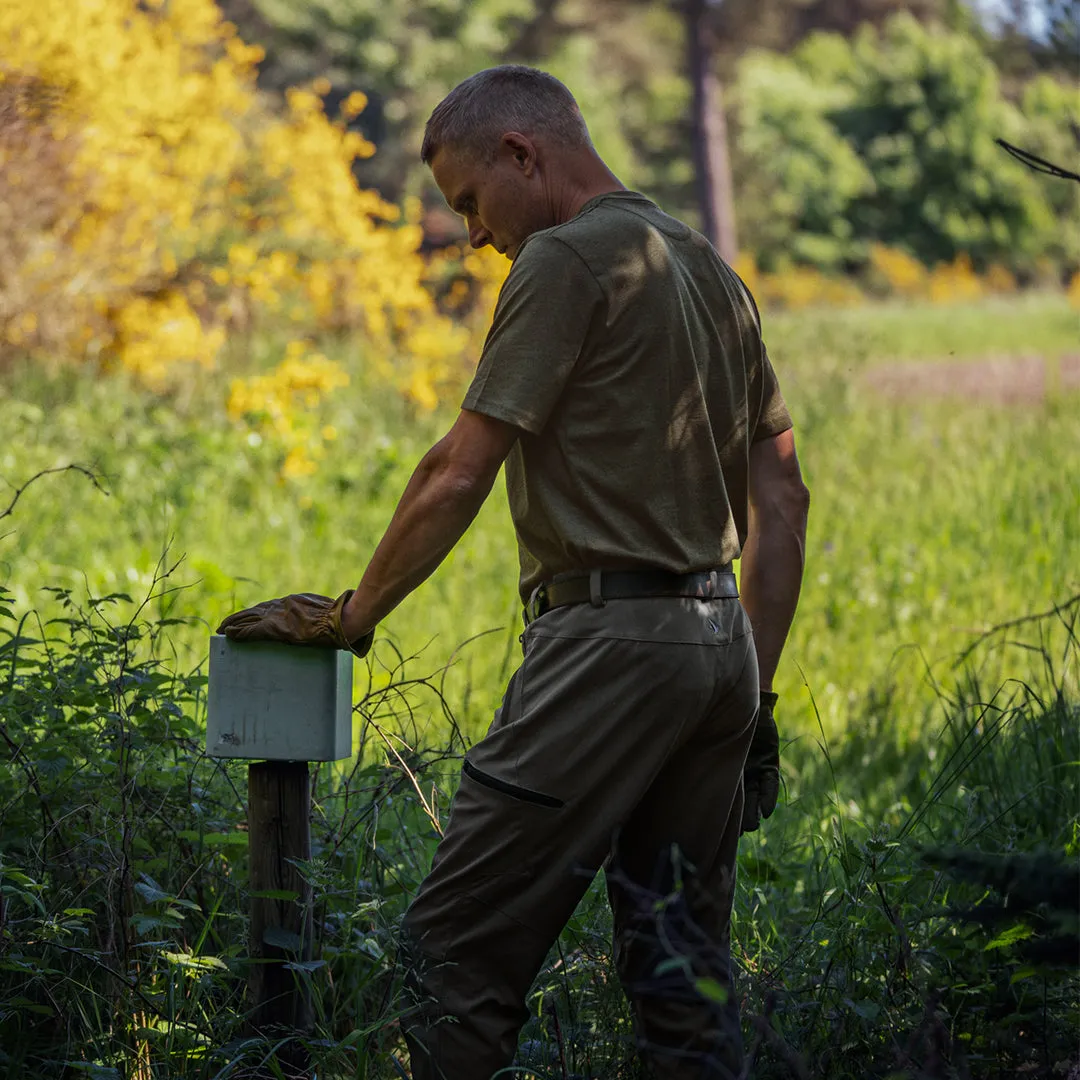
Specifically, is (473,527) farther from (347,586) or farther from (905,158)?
(905,158)

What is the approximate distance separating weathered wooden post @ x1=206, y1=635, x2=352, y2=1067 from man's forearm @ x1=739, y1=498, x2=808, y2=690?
0.83 meters

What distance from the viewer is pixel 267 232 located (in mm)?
12031

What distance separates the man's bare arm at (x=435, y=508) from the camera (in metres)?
2.36

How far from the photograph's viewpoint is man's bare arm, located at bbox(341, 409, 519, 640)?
7.73ft

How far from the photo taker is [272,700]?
2539 millimetres

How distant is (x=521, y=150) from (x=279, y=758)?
45.7 inches

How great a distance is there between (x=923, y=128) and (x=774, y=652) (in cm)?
3928

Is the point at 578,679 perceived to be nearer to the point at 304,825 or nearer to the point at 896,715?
the point at 304,825

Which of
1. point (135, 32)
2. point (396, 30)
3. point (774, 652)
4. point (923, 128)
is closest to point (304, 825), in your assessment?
point (774, 652)

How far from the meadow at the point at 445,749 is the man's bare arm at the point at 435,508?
55 cm

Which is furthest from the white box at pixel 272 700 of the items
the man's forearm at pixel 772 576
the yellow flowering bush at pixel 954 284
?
the yellow flowering bush at pixel 954 284

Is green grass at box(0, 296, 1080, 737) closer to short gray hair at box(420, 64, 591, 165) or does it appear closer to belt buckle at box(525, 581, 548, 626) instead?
belt buckle at box(525, 581, 548, 626)

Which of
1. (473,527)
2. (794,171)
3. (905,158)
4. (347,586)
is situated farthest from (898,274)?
(347,586)

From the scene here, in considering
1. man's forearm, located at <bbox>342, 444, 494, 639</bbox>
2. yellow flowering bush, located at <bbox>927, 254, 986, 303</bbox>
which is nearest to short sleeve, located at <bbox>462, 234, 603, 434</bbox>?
man's forearm, located at <bbox>342, 444, 494, 639</bbox>
